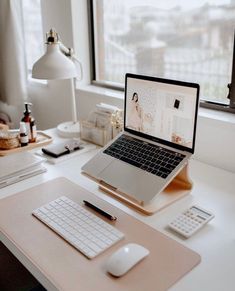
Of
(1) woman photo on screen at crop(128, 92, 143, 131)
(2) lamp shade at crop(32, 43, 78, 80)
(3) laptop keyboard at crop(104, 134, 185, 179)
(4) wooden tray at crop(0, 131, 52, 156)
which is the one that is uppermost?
(2) lamp shade at crop(32, 43, 78, 80)

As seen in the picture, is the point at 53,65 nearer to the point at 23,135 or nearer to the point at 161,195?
the point at 23,135

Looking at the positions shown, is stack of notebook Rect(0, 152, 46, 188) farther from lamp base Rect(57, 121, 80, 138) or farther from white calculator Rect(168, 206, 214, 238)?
white calculator Rect(168, 206, 214, 238)

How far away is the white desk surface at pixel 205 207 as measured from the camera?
0.84m

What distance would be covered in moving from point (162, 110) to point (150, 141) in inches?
5.2

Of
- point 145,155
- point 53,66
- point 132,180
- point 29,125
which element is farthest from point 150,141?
A: point 29,125

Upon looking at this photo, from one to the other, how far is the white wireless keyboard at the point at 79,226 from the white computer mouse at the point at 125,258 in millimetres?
61

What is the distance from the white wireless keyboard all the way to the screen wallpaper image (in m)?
0.39

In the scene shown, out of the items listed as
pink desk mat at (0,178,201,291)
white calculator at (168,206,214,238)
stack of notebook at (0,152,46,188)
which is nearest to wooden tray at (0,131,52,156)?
stack of notebook at (0,152,46,188)

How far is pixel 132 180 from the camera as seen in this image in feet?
3.92

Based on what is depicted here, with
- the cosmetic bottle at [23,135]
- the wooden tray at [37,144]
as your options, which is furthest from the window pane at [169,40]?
the cosmetic bottle at [23,135]

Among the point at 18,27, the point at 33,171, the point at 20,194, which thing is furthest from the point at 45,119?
the point at 20,194

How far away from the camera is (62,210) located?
111 centimetres

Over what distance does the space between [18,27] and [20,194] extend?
1608 millimetres

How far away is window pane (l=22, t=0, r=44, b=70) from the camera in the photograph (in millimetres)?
2561
